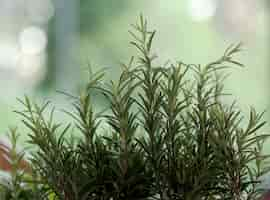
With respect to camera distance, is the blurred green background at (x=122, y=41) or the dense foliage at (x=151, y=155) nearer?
the dense foliage at (x=151, y=155)

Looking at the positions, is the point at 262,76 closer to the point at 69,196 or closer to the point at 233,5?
the point at 233,5

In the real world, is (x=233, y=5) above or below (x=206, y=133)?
above

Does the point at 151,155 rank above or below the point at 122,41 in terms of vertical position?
below

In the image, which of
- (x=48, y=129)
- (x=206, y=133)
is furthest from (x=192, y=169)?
(x=48, y=129)

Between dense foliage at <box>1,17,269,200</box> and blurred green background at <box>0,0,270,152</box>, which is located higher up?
blurred green background at <box>0,0,270,152</box>

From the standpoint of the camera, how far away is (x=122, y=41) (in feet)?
3.34

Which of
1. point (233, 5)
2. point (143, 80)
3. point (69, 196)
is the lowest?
point (69, 196)

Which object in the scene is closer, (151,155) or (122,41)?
(151,155)

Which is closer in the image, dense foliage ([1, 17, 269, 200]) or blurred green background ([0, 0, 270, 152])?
dense foliage ([1, 17, 269, 200])

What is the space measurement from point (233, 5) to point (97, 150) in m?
0.64

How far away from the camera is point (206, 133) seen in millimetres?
468

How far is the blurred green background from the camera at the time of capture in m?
1.00

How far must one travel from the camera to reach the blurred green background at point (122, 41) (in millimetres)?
997

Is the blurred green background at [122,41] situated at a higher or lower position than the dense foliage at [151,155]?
higher
